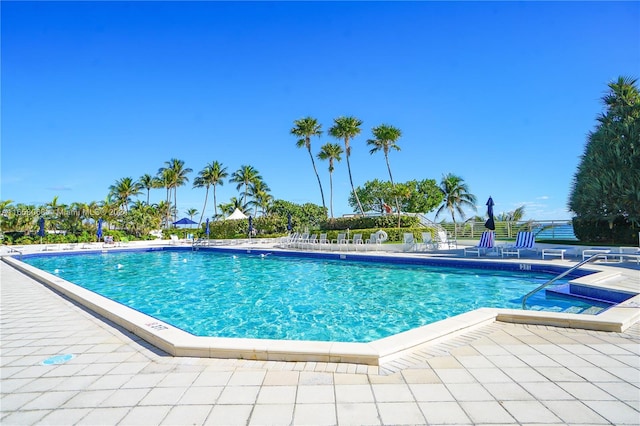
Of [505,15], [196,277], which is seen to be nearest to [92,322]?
[196,277]

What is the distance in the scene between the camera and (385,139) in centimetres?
3045

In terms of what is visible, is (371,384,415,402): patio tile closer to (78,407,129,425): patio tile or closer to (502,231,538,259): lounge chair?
(78,407,129,425): patio tile

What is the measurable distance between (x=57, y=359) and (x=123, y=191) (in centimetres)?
4258

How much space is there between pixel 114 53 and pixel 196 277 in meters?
10.5

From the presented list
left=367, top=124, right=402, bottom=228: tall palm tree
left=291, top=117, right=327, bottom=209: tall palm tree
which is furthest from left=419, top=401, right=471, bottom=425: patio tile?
left=291, top=117, right=327, bottom=209: tall palm tree

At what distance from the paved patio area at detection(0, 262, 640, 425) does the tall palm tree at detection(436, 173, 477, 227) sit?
109 feet

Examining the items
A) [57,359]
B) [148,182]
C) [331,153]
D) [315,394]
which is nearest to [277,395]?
[315,394]

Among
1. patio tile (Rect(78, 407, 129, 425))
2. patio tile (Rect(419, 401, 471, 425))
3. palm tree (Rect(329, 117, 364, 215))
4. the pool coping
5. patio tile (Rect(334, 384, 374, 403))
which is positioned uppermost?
palm tree (Rect(329, 117, 364, 215))

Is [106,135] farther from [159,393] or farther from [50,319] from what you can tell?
[159,393]

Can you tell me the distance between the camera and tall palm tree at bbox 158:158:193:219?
44531mm

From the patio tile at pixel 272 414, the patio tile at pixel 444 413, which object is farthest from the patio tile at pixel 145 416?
the patio tile at pixel 444 413

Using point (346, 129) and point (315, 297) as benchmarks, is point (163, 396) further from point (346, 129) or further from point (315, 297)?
point (346, 129)

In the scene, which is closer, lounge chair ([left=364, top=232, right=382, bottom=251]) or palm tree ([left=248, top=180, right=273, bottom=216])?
lounge chair ([left=364, top=232, right=382, bottom=251])

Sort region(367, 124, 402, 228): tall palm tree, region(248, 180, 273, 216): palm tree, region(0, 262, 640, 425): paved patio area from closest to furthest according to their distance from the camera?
region(0, 262, 640, 425): paved patio area → region(367, 124, 402, 228): tall palm tree → region(248, 180, 273, 216): palm tree
